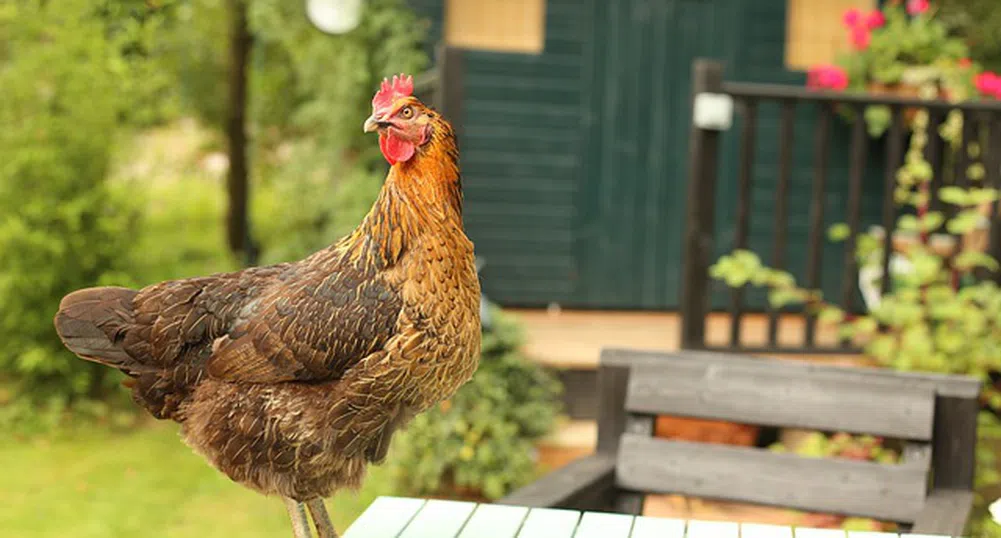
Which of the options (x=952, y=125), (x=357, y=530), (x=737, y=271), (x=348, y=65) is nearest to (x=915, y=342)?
(x=737, y=271)

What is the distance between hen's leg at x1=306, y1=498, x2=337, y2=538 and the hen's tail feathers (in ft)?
1.35

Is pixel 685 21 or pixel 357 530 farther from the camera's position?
pixel 685 21

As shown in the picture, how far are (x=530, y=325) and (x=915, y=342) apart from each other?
2323mm

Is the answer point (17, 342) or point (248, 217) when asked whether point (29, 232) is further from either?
point (248, 217)

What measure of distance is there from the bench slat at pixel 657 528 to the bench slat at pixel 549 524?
0.45ft

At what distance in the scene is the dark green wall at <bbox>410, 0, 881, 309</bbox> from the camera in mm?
6848

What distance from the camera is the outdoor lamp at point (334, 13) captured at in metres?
6.68

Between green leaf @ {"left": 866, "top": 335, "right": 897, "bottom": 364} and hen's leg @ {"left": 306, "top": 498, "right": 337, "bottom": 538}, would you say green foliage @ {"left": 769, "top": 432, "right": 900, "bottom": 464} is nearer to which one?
green leaf @ {"left": 866, "top": 335, "right": 897, "bottom": 364}

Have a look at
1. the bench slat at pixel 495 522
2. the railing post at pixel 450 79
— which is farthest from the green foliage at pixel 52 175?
the bench slat at pixel 495 522

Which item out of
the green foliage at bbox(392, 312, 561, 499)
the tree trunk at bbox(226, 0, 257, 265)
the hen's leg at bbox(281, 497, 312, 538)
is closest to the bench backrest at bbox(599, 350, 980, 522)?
the hen's leg at bbox(281, 497, 312, 538)

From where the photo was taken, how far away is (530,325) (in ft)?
21.3

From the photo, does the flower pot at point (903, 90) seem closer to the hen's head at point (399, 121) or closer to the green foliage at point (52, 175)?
the green foliage at point (52, 175)

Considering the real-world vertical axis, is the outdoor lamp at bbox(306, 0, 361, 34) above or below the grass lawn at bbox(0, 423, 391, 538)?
above

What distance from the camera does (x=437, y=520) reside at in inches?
106
